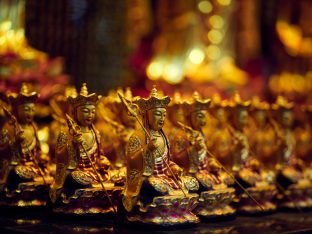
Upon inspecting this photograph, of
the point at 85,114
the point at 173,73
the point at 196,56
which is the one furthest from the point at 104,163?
the point at 196,56

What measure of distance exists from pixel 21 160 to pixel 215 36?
309 centimetres

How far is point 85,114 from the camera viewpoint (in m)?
3.58

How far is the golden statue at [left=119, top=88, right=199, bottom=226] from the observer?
3.36 metres

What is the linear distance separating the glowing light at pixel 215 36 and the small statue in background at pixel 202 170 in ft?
8.74

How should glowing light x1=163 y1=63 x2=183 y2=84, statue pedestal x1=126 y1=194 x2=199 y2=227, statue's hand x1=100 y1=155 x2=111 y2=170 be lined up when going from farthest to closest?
glowing light x1=163 y1=63 x2=183 y2=84 → statue's hand x1=100 y1=155 x2=111 y2=170 → statue pedestal x1=126 y1=194 x2=199 y2=227

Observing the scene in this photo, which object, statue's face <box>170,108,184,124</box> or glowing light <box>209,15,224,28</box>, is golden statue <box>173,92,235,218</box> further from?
glowing light <box>209,15,224,28</box>

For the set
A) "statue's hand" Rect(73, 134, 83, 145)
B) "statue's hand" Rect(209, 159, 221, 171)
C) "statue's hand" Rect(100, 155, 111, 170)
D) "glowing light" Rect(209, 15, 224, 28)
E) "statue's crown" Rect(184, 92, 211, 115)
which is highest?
"glowing light" Rect(209, 15, 224, 28)

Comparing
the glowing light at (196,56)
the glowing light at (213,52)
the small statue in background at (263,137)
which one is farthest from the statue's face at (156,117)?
the glowing light at (213,52)

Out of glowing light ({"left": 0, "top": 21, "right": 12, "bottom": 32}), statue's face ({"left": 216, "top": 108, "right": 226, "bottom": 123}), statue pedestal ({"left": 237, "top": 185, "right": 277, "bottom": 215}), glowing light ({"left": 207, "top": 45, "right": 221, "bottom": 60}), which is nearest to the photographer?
statue pedestal ({"left": 237, "top": 185, "right": 277, "bottom": 215})

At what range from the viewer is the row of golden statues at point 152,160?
3428mm

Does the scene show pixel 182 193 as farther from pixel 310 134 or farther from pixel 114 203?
pixel 310 134

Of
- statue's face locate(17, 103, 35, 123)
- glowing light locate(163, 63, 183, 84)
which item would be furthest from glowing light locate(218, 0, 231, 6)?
statue's face locate(17, 103, 35, 123)

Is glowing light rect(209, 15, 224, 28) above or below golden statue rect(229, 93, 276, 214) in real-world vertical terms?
above

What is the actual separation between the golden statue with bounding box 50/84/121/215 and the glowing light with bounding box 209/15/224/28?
3.05 meters
